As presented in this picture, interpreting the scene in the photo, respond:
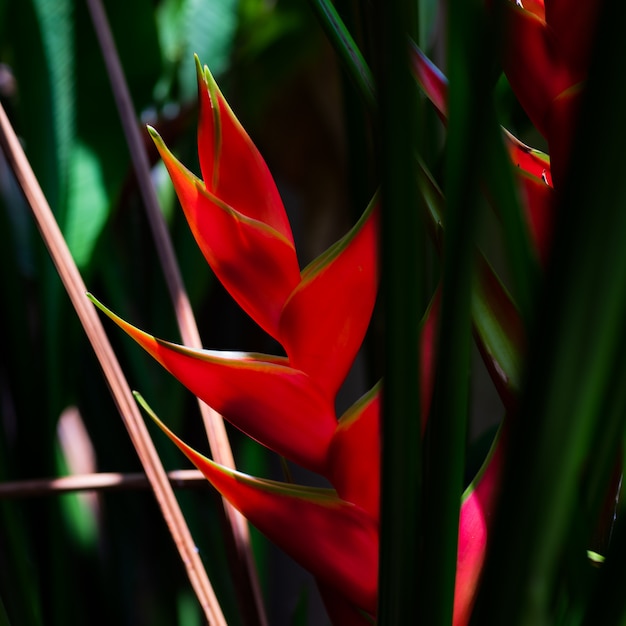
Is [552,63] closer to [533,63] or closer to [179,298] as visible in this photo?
[533,63]

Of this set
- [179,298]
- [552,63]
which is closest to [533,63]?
[552,63]

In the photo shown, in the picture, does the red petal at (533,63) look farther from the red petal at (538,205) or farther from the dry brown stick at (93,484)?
the dry brown stick at (93,484)

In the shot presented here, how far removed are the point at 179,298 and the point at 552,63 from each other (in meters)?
0.12

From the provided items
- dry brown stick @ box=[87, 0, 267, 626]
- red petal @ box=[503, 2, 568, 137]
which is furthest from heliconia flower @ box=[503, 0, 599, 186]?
dry brown stick @ box=[87, 0, 267, 626]

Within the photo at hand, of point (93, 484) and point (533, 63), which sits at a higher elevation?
point (533, 63)

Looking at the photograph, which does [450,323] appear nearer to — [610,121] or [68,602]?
[610,121]

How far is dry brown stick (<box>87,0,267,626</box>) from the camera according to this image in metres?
0.19

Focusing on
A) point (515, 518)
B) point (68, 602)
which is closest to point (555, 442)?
point (515, 518)

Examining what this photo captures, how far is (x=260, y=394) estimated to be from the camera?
134 mm

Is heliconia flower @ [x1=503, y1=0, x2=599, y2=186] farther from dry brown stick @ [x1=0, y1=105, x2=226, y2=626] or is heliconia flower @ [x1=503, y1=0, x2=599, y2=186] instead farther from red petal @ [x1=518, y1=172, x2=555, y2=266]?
dry brown stick @ [x1=0, y1=105, x2=226, y2=626]

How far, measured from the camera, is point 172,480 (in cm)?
21

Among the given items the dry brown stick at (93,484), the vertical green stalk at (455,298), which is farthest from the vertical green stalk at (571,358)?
the dry brown stick at (93,484)

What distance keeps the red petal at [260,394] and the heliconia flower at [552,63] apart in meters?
0.07

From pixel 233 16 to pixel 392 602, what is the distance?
0.36m
